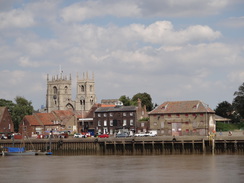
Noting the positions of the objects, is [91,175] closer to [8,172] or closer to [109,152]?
[8,172]

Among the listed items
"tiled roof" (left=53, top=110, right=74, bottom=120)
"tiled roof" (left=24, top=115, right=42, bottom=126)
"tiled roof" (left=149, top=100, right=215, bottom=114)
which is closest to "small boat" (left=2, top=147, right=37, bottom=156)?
"tiled roof" (left=149, top=100, right=215, bottom=114)

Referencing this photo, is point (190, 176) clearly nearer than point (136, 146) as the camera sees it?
Yes

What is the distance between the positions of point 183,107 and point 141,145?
24.6m

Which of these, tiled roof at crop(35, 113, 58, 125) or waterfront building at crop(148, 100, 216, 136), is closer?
waterfront building at crop(148, 100, 216, 136)

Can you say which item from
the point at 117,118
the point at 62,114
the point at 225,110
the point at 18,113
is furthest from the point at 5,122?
the point at 225,110

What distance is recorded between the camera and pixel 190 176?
5381 centimetres

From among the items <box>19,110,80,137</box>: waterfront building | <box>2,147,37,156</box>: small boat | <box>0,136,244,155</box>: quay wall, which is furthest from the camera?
<box>19,110,80,137</box>: waterfront building

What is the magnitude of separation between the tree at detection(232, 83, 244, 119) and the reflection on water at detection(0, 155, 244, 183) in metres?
56.8

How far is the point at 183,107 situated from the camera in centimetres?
10531

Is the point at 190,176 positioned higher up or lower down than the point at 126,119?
lower down

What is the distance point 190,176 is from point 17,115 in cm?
9220

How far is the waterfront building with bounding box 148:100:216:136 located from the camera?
10281 cm

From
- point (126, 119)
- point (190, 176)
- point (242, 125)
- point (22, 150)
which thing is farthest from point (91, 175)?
point (242, 125)

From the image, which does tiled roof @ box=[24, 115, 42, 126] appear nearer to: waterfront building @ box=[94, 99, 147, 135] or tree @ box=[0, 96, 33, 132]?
tree @ box=[0, 96, 33, 132]
